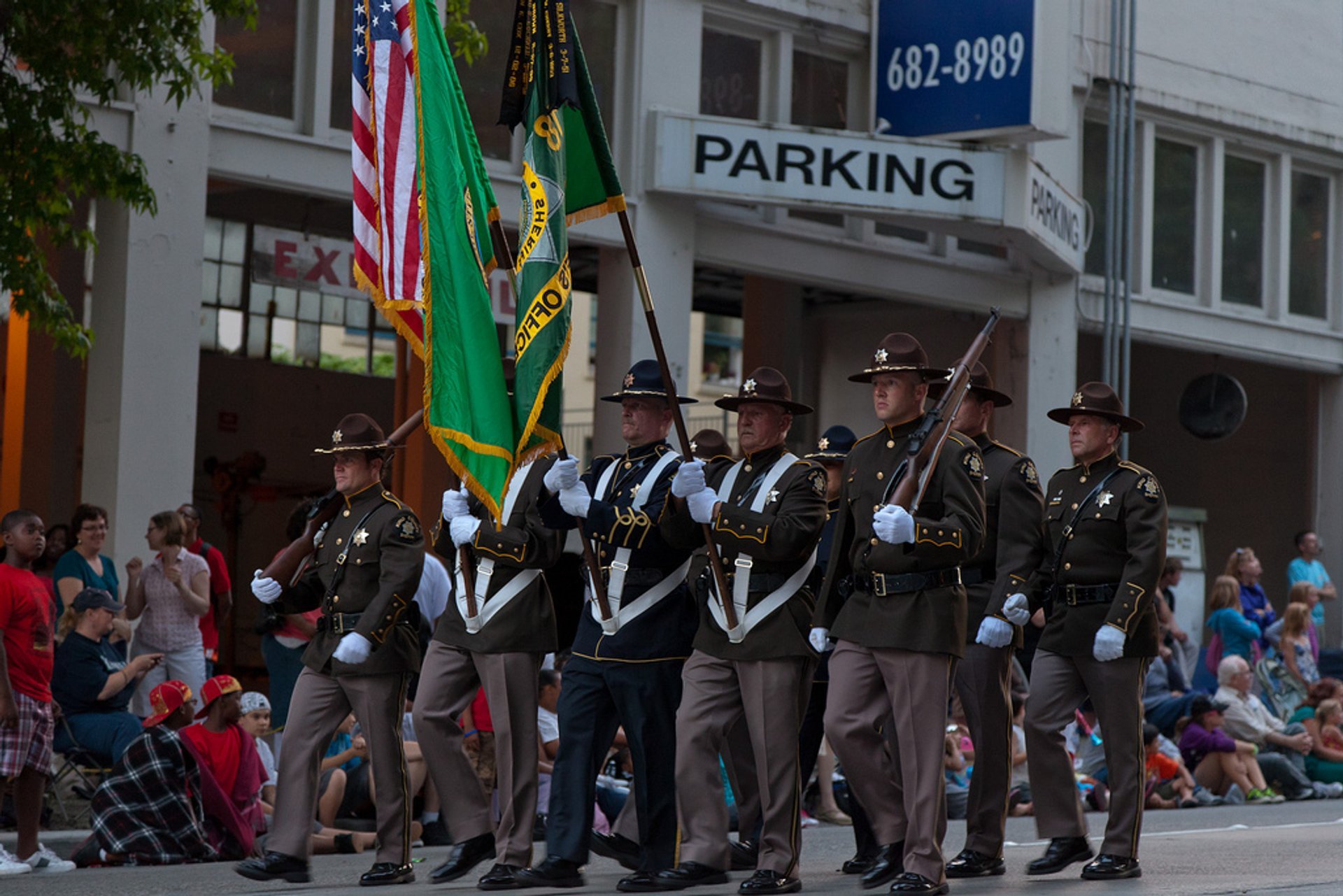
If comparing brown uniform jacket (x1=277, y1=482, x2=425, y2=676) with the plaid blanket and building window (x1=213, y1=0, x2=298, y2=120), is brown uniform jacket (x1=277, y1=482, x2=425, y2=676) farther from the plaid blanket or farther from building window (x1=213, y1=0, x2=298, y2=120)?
building window (x1=213, y1=0, x2=298, y2=120)

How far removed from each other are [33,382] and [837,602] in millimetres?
12645

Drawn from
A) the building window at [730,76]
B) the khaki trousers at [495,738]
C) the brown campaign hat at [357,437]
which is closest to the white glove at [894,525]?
the khaki trousers at [495,738]

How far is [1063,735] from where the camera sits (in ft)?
29.9

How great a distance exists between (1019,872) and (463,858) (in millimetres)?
2590

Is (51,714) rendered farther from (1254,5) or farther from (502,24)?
(1254,5)

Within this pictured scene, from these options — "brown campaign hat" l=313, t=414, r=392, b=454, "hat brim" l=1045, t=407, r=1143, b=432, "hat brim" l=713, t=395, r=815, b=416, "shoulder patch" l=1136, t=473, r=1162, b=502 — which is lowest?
"shoulder patch" l=1136, t=473, r=1162, b=502

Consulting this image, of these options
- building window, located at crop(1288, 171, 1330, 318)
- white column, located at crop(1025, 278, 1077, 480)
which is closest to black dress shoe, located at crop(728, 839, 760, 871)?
white column, located at crop(1025, 278, 1077, 480)

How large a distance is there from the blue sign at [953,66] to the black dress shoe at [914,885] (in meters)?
11.4

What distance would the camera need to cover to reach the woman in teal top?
12.5 m

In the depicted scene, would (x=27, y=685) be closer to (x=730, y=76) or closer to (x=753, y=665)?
(x=753, y=665)

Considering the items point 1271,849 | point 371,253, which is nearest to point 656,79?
point 371,253

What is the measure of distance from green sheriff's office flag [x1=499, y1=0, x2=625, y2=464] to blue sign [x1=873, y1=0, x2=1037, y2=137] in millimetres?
9727

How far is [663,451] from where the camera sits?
8812mm

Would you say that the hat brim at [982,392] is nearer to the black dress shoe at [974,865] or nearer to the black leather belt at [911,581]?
the black leather belt at [911,581]
